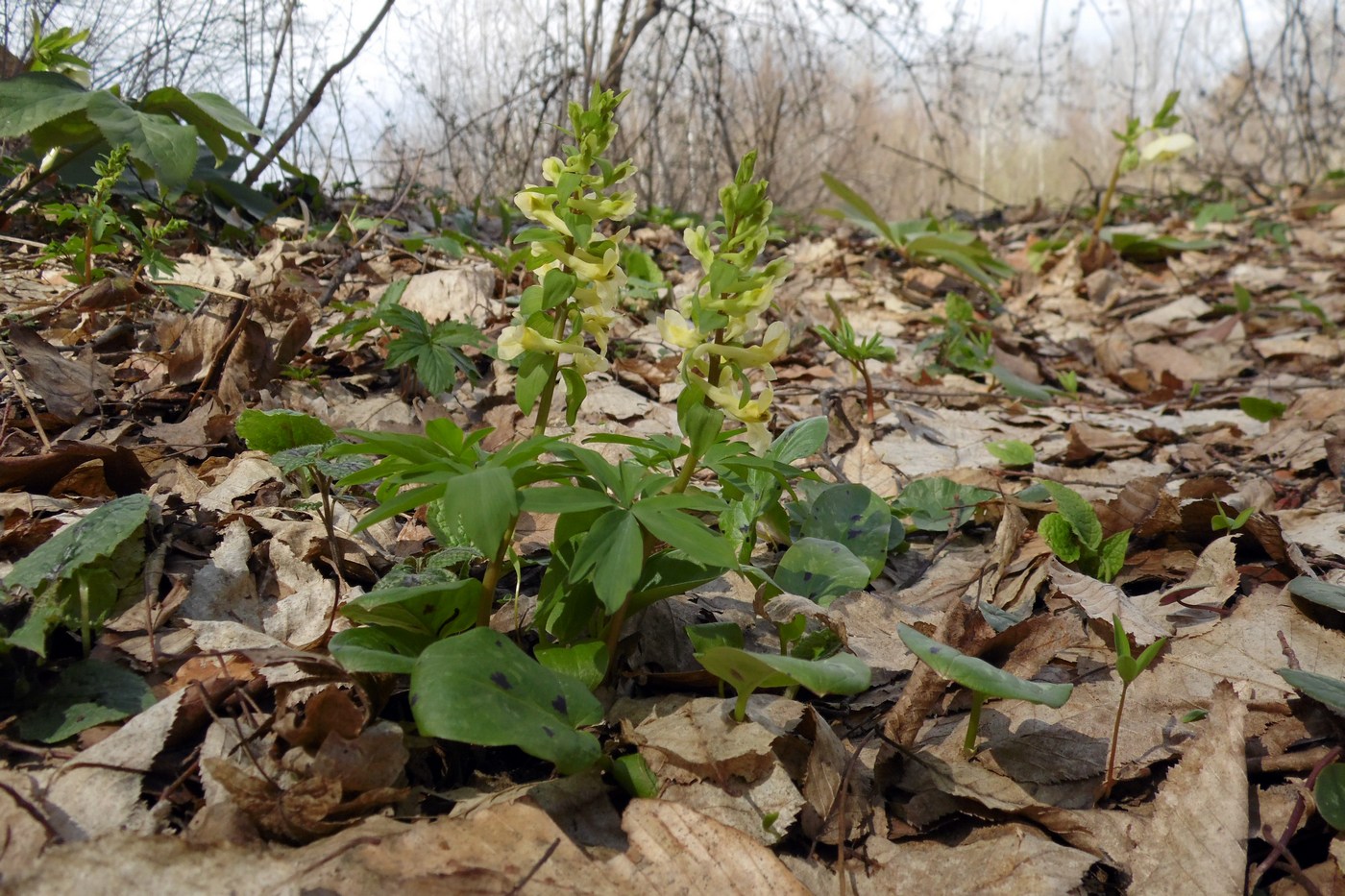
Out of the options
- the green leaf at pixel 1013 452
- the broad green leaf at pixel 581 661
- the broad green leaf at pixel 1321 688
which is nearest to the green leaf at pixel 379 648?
the broad green leaf at pixel 581 661

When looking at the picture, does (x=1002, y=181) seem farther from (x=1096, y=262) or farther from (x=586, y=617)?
(x=586, y=617)

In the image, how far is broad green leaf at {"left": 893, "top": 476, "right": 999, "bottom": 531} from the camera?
6.70ft

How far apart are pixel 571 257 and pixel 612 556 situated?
0.50 meters

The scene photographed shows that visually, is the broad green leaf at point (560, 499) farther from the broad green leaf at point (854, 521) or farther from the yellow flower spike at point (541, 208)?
the broad green leaf at point (854, 521)

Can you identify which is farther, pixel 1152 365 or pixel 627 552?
pixel 1152 365

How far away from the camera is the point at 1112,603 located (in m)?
1.62

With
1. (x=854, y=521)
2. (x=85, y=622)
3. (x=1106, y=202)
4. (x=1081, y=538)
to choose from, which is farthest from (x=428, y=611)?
(x=1106, y=202)

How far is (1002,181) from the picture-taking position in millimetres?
13789

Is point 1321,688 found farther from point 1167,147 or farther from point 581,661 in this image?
point 1167,147

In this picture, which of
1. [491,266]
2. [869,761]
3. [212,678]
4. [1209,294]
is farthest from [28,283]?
[1209,294]

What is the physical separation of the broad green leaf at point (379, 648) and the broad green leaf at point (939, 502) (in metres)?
1.20

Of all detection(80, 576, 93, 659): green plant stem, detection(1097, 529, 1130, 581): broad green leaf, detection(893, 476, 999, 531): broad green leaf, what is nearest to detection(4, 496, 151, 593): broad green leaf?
detection(80, 576, 93, 659): green plant stem

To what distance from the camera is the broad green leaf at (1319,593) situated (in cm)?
138

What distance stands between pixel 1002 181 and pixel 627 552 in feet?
47.6
